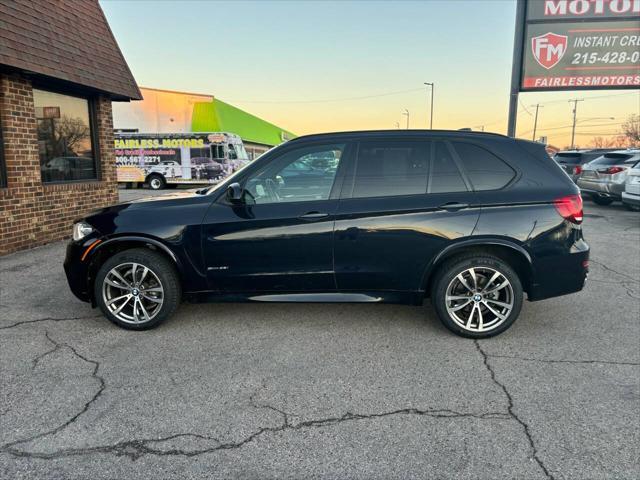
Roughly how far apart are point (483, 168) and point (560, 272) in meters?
1.11

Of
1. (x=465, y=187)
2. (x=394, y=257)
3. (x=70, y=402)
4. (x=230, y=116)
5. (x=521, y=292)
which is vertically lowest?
(x=70, y=402)

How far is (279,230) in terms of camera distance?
379 cm

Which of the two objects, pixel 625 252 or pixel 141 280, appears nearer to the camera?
pixel 141 280

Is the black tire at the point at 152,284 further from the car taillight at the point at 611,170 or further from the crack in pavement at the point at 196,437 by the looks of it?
the car taillight at the point at 611,170

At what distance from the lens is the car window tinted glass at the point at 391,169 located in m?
3.82

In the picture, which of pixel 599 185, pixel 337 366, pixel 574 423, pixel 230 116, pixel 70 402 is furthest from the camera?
pixel 230 116

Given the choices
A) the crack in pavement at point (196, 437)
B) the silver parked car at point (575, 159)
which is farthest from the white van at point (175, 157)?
the crack in pavement at point (196, 437)

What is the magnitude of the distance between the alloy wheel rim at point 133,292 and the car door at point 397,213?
5.46ft

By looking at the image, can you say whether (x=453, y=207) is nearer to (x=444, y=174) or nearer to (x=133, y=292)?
(x=444, y=174)

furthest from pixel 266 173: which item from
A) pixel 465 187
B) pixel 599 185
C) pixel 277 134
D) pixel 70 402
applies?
pixel 277 134

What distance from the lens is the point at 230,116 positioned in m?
35.5

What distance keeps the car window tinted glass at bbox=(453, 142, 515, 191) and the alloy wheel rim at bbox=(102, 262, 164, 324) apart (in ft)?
9.51

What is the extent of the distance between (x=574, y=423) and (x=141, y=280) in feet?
11.3

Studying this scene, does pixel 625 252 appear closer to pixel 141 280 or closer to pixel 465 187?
pixel 465 187
